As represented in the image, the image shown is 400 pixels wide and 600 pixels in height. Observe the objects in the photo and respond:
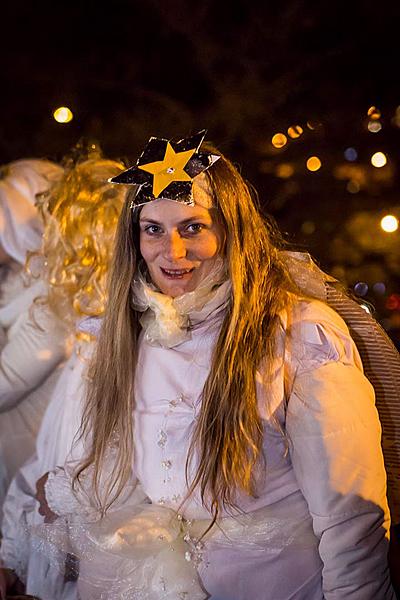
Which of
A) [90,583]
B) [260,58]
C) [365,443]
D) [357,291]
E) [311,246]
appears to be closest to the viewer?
[365,443]

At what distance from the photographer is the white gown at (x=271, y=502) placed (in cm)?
196

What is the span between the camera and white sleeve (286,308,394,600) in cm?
195

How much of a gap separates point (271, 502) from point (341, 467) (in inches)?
9.9

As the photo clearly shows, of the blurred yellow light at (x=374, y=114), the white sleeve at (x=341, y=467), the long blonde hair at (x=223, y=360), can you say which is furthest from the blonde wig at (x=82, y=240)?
the white sleeve at (x=341, y=467)

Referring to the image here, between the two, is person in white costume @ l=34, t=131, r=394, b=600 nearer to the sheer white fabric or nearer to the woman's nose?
the woman's nose

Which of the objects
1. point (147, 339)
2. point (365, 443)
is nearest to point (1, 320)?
point (147, 339)

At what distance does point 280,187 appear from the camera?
332 centimetres

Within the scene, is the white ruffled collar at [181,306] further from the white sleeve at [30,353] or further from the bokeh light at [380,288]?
the bokeh light at [380,288]

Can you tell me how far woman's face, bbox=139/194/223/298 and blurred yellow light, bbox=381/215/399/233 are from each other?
3.79 feet

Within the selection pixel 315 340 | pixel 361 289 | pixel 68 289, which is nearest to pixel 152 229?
pixel 315 340

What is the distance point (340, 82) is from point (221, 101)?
62 cm

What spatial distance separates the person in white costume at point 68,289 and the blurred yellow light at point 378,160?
96cm

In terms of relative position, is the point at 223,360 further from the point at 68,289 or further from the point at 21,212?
the point at 21,212

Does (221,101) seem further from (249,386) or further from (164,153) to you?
(249,386)
